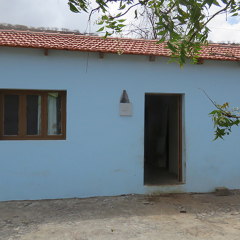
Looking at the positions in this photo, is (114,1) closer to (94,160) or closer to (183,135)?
(94,160)

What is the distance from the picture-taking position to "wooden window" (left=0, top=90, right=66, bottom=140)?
5.42 m

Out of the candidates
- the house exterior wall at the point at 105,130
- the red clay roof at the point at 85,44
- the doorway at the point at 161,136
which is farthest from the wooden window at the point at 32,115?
the doorway at the point at 161,136

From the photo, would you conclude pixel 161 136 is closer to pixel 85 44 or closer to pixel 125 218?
pixel 85 44

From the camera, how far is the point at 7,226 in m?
4.00

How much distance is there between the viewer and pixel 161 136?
8562 millimetres

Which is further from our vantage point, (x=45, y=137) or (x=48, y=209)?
(x=45, y=137)

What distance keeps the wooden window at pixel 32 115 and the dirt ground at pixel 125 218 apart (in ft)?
4.72

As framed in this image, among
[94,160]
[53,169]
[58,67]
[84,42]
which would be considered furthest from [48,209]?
[84,42]

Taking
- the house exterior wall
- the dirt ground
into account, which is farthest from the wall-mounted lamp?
the dirt ground

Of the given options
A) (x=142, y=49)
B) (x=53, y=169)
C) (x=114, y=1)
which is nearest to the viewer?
(x=114, y=1)

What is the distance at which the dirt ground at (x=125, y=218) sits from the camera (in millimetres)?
3742

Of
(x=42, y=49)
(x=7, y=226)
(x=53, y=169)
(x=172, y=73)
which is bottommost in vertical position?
(x=7, y=226)

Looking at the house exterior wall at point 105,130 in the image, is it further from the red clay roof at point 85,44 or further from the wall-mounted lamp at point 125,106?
the red clay roof at point 85,44

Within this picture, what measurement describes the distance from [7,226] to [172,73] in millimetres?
4522
